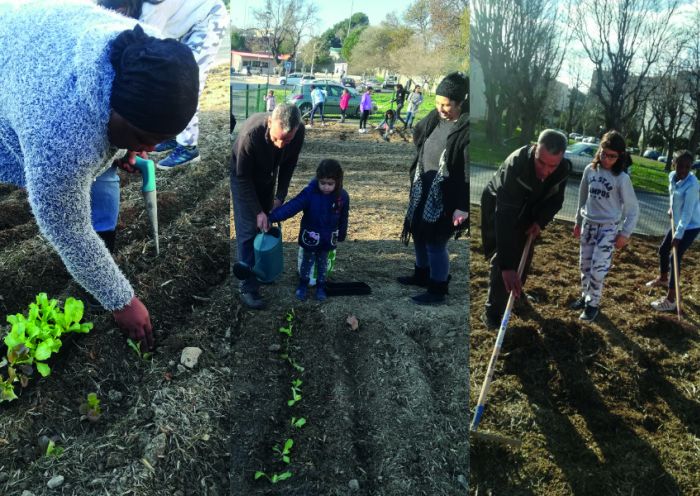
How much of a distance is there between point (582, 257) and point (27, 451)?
2.01 metres

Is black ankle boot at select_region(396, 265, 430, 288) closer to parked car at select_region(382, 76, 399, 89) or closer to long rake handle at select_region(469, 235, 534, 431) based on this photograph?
long rake handle at select_region(469, 235, 534, 431)

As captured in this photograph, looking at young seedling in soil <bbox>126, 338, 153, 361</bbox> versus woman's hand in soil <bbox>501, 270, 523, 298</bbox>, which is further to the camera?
young seedling in soil <bbox>126, 338, 153, 361</bbox>

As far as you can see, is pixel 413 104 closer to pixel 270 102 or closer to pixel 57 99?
pixel 270 102

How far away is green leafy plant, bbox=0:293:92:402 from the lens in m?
2.08

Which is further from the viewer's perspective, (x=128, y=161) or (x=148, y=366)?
(x=148, y=366)

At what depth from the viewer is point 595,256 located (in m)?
1.87

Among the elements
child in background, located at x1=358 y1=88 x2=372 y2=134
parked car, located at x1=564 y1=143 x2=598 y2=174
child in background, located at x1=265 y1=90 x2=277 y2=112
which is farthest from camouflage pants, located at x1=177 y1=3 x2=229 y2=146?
parked car, located at x1=564 y1=143 x2=598 y2=174

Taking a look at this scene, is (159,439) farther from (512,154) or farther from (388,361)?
(512,154)

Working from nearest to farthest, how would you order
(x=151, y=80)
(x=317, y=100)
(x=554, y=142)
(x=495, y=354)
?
(x=151, y=80) → (x=554, y=142) → (x=317, y=100) → (x=495, y=354)

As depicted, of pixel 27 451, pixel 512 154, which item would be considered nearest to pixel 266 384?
pixel 27 451

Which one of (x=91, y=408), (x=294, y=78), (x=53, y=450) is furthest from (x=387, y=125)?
(x=53, y=450)

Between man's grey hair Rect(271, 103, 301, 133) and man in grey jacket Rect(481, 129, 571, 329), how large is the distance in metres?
0.67

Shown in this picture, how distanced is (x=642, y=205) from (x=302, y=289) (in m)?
1.17

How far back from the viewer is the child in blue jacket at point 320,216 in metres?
1.86
